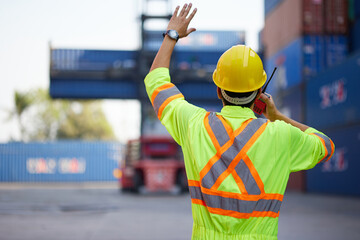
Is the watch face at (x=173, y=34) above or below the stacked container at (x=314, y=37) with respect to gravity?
below

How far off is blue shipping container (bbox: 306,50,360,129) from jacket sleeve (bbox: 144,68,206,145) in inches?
542

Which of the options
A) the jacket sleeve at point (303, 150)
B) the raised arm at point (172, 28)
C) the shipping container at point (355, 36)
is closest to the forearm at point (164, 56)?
the raised arm at point (172, 28)

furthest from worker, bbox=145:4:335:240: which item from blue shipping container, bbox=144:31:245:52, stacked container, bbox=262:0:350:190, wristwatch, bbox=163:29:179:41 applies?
blue shipping container, bbox=144:31:245:52

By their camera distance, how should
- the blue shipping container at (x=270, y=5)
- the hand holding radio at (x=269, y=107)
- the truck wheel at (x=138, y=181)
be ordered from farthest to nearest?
the blue shipping container at (x=270, y=5) < the truck wheel at (x=138, y=181) < the hand holding radio at (x=269, y=107)

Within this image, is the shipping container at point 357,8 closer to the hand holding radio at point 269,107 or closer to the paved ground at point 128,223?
the paved ground at point 128,223

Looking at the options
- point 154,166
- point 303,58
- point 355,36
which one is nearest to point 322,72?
point 303,58

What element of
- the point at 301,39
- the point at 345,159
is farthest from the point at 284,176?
the point at 301,39

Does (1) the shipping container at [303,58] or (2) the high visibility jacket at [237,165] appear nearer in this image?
(2) the high visibility jacket at [237,165]

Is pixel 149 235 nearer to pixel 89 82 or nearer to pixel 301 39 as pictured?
pixel 301 39

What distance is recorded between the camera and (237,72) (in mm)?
1907

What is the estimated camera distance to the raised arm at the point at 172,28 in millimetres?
1999

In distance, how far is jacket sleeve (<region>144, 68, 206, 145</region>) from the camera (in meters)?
1.89

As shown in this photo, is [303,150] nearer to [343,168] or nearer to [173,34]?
[173,34]

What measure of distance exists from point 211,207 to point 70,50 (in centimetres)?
2224
